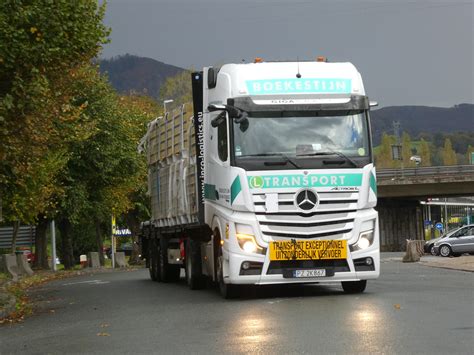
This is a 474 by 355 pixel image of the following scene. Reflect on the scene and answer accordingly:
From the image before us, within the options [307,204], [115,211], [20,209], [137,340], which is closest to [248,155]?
[307,204]

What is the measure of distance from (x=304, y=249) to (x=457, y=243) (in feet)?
109

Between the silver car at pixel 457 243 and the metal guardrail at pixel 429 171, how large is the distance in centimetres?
3062

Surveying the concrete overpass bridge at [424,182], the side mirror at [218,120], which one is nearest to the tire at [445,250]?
the concrete overpass bridge at [424,182]

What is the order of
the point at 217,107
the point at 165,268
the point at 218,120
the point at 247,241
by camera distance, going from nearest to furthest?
1. the point at 247,241
2. the point at 217,107
3. the point at 218,120
4. the point at 165,268

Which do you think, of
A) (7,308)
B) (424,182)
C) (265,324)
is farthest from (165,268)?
(424,182)

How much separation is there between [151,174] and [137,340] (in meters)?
14.5

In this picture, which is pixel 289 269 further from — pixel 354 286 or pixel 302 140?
pixel 302 140

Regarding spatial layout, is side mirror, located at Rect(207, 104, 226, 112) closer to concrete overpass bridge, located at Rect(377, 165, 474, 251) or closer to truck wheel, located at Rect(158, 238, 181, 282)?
truck wheel, located at Rect(158, 238, 181, 282)

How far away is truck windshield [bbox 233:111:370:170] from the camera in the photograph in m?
16.6

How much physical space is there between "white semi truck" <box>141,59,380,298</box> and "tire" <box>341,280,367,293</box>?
17mm

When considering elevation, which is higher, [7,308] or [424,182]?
[424,182]

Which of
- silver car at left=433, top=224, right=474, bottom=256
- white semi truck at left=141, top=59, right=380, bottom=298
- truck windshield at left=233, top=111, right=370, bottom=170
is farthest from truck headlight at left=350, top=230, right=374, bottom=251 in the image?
silver car at left=433, top=224, right=474, bottom=256

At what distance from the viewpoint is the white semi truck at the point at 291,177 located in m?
16.4

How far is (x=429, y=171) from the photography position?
80.4 meters
